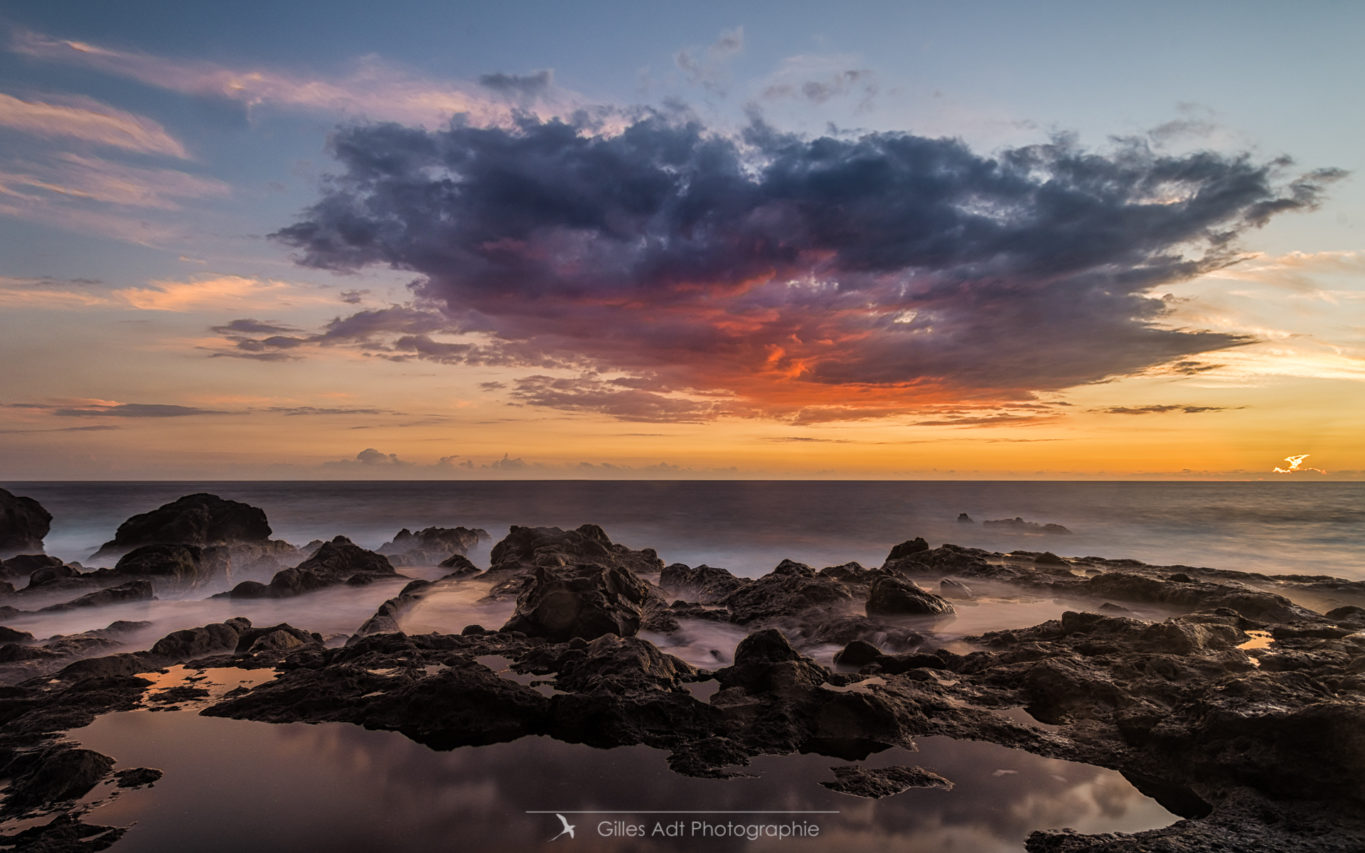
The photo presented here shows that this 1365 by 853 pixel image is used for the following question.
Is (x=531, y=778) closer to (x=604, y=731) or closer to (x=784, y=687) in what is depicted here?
(x=604, y=731)

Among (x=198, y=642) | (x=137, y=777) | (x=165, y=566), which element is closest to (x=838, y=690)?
(x=137, y=777)

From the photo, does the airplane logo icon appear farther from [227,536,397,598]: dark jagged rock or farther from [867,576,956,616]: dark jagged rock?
[227,536,397,598]: dark jagged rock

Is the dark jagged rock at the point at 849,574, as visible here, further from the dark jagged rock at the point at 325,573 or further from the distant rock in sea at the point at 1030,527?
the distant rock in sea at the point at 1030,527

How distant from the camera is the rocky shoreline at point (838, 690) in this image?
6199mm

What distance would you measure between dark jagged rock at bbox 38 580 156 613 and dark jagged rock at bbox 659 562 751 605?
1430 centimetres

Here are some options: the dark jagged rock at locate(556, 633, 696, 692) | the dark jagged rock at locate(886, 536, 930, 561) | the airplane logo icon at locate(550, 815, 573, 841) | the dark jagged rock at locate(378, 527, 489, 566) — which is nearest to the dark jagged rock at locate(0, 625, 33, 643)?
the dark jagged rock at locate(556, 633, 696, 692)

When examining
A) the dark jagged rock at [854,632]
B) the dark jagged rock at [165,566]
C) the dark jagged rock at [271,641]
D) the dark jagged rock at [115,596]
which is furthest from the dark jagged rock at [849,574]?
the dark jagged rock at [165,566]

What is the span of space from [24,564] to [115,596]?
935 centimetres

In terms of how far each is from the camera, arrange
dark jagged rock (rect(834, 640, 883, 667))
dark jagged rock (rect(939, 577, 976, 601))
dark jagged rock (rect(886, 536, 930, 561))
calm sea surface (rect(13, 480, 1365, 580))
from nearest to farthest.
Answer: dark jagged rock (rect(834, 640, 883, 667)) → dark jagged rock (rect(939, 577, 976, 601)) → dark jagged rock (rect(886, 536, 930, 561)) → calm sea surface (rect(13, 480, 1365, 580))

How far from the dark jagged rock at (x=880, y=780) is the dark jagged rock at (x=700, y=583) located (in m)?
9.91

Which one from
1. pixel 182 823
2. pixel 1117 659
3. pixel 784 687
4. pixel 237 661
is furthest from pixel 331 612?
pixel 1117 659

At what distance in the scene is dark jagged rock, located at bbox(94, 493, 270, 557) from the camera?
26.8 m

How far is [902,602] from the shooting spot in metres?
13.5

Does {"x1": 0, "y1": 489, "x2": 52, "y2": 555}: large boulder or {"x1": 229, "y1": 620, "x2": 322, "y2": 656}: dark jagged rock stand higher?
{"x1": 229, "y1": 620, "x2": 322, "y2": 656}: dark jagged rock
